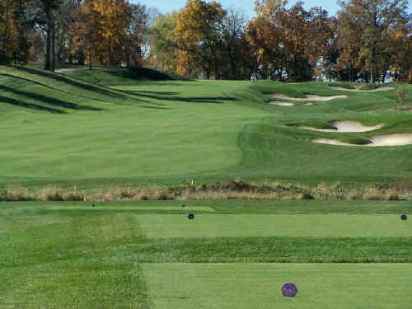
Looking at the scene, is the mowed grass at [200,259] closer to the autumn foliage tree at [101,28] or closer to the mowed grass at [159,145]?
the mowed grass at [159,145]

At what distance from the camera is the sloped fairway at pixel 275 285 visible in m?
8.87

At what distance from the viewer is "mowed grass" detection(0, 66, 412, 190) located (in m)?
29.8

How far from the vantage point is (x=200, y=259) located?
478 inches

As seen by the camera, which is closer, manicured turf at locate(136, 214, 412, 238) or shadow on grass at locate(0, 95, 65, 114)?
manicured turf at locate(136, 214, 412, 238)

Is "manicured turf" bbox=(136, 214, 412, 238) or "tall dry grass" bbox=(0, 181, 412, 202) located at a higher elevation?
"manicured turf" bbox=(136, 214, 412, 238)

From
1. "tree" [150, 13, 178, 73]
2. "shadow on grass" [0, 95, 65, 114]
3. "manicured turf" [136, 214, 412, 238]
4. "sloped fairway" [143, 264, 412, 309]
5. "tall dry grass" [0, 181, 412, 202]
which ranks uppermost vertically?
"tree" [150, 13, 178, 73]

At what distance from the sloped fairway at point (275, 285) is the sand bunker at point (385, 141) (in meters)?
27.6

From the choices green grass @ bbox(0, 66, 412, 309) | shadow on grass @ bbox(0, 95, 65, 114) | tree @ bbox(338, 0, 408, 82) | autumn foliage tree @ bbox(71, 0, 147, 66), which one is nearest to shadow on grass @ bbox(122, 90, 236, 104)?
green grass @ bbox(0, 66, 412, 309)

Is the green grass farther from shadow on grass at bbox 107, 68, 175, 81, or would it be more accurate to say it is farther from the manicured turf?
shadow on grass at bbox 107, 68, 175, 81

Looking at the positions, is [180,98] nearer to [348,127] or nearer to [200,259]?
[348,127]

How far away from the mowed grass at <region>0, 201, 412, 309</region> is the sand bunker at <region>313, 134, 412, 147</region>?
19750mm

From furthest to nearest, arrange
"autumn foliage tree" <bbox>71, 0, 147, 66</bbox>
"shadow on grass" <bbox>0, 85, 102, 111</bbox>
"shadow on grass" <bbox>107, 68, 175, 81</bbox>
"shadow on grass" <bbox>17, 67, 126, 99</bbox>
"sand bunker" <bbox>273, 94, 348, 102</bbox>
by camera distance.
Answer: "autumn foliage tree" <bbox>71, 0, 147, 66</bbox> → "shadow on grass" <bbox>107, 68, 175, 81</bbox> → "sand bunker" <bbox>273, 94, 348, 102</bbox> → "shadow on grass" <bbox>17, 67, 126, 99</bbox> → "shadow on grass" <bbox>0, 85, 102, 111</bbox>

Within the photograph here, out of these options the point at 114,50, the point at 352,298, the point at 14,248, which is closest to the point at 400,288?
the point at 352,298

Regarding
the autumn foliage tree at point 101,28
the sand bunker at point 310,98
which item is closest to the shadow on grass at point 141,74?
the autumn foliage tree at point 101,28
